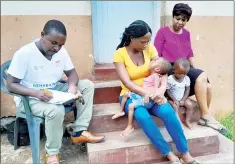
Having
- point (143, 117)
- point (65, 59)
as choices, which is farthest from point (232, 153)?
point (65, 59)

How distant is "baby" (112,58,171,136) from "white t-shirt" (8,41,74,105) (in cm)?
79

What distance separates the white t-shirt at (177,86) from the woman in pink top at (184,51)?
0.47ft

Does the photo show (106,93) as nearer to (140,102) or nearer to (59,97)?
(140,102)

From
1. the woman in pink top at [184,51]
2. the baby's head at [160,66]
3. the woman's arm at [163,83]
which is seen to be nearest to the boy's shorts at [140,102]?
the woman's arm at [163,83]

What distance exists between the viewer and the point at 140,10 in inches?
175

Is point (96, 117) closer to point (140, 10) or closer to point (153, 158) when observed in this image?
point (153, 158)

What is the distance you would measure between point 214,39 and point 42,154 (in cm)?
319

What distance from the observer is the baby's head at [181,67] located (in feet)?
10.2

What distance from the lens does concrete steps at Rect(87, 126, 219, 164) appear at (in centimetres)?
288

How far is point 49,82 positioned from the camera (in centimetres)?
295

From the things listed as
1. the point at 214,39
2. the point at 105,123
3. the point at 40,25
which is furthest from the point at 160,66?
the point at 214,39

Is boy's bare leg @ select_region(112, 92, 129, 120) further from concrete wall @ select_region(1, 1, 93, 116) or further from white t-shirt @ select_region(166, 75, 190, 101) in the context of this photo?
concrete wall @ select_region(1, 1, 93, 116)

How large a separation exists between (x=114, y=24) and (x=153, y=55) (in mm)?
1433

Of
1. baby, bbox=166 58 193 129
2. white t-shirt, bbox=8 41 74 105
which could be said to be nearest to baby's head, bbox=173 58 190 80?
baby, bbox=166 58 193 129
